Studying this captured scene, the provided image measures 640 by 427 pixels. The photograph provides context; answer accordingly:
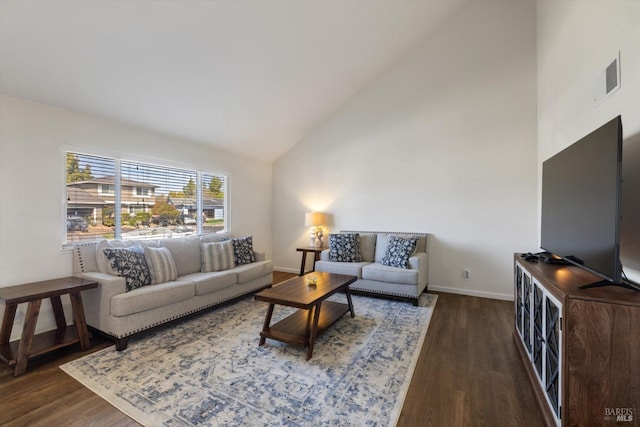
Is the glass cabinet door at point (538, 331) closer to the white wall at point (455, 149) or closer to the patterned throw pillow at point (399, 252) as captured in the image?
the patterned throw pillow at point (399, 252)

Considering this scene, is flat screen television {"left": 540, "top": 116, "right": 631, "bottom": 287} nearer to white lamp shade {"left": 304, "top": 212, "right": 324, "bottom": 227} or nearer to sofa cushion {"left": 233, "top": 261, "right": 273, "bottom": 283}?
sofa cushion {"left": 233, "top": 261, "right": 273, "bottom": 283}

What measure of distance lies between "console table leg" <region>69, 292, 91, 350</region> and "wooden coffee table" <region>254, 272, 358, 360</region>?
1.52m

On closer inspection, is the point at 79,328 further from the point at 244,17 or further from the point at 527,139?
the point at 527,139

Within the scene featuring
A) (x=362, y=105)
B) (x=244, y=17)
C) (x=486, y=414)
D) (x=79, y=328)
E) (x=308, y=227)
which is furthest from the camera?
(x=308, y=227)

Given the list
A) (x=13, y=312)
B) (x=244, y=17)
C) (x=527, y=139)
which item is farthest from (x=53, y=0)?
(x=527, y=139)

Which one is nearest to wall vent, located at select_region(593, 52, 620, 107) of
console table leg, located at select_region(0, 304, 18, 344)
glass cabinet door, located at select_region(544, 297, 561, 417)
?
glass cabinet door, located at select_region(544, 297, 561, 417)

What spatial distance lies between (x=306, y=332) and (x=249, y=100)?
303 centimetres

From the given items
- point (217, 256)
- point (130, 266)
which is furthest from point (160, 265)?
point (217, 256)

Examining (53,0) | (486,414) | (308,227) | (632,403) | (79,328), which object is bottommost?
(486,414)

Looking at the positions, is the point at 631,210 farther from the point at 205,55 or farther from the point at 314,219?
the point at 314,219

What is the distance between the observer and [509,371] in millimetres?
2211

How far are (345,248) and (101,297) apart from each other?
3.05m

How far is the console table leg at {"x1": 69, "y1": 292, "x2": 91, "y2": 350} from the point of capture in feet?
8.18

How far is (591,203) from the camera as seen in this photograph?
1.60 m
